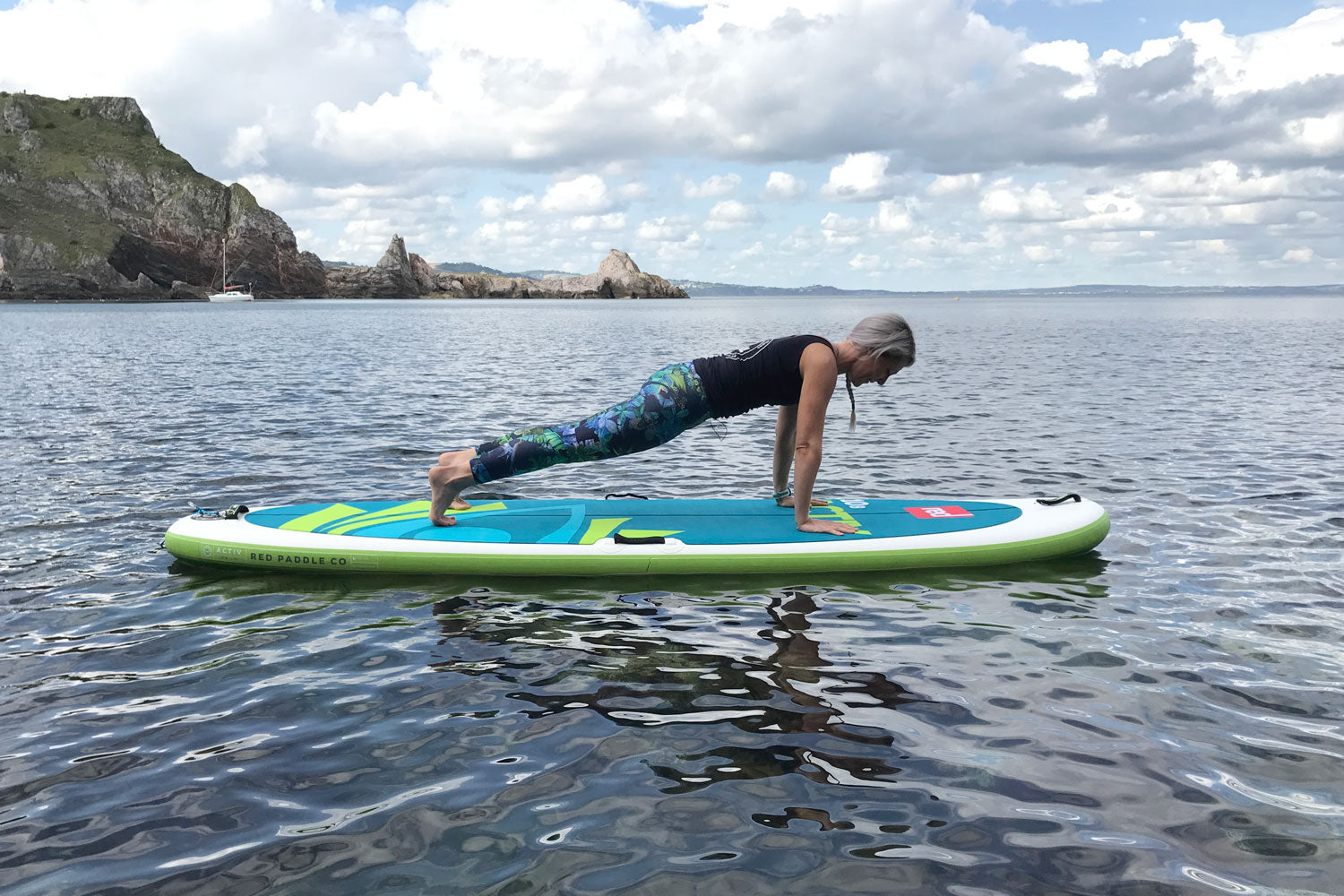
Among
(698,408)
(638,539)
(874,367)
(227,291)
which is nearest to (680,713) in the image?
(638,539)

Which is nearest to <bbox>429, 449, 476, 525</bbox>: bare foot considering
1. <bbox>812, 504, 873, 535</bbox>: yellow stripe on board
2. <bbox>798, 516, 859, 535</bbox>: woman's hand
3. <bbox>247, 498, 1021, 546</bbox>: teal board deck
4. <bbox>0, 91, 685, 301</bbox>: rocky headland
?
<bbox>247, 498, 1021, 546</bbox>: teal board deck

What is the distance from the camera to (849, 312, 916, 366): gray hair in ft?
22.9

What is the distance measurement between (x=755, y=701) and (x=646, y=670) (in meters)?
0.82

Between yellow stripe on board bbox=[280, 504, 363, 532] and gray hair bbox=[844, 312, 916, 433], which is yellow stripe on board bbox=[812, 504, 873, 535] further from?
yellow stripe on board bbox=[280, 504, 363, 532]

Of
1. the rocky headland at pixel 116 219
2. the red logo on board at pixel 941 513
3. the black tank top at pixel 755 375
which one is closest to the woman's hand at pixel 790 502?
the red logo on board at pixel 941 513

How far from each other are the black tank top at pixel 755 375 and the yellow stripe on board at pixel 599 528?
1408mm

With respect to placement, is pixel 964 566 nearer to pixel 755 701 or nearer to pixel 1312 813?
pixel 755 701

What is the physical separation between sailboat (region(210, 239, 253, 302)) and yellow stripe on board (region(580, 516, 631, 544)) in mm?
151207

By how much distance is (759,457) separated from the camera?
556 inches

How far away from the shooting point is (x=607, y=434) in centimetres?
739

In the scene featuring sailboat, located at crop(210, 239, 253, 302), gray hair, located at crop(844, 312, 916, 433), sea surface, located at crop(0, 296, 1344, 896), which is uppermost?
sailboat, located at crop(210, 239, 253, 302)

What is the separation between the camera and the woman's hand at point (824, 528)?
771cm

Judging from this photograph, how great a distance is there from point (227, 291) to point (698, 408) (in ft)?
516

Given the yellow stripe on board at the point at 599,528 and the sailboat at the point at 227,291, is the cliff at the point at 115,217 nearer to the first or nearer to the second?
the sailboat at the point at 227,291
